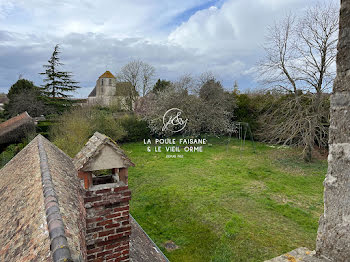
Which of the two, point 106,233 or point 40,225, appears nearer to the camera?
point 40,225

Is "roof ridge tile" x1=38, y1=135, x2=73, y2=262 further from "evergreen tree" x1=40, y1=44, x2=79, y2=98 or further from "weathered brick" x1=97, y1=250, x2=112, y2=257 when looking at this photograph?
"evergreen tree" x1=40, y1=44, x2=79, y2=98

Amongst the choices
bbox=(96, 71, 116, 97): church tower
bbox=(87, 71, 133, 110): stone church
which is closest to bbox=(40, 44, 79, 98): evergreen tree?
bbox=(87, 71, 133, 110): stone church

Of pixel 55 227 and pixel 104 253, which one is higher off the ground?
pixel 55 227

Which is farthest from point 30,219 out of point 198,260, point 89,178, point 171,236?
point 171,236

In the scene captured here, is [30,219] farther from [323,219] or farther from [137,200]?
[137,200]

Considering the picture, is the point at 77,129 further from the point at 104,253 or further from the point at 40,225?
the point at 40,225

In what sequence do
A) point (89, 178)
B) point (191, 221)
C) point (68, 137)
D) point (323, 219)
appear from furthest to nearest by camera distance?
point (68, 137)
point (191, 221)
point (89, 178)
point (323, 219)

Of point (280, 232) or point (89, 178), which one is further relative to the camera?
point (280, 232)

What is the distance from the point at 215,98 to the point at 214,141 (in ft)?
13.7

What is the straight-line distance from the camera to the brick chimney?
2.83 metres

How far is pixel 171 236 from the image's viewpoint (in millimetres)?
6680

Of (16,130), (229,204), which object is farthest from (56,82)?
(229,204)

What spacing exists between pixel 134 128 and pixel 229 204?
48.4 feet

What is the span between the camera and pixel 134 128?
70.3ft
